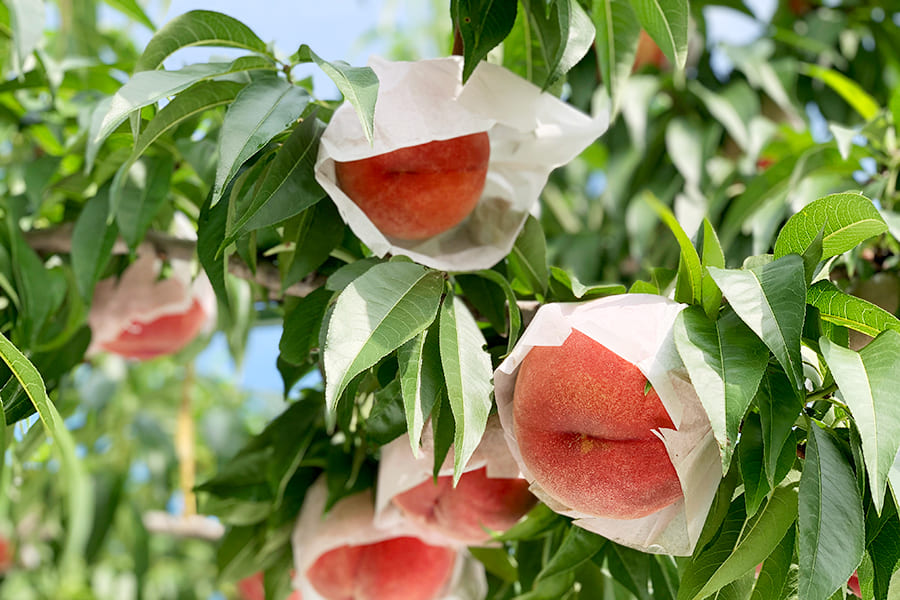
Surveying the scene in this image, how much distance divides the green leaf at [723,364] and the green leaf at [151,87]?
0.29 m

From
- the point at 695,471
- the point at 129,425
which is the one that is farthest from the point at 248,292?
the point at 129,425

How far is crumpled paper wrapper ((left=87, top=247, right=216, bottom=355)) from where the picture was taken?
0.92 m

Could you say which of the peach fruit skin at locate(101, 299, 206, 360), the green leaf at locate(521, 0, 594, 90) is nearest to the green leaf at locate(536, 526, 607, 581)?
the green leaf at locate(521, 0, 594, 90)

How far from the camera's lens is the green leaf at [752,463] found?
47 cm

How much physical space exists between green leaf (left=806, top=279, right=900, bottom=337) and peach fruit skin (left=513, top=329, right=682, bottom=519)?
99 millimetres

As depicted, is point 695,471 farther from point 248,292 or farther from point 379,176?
point 248,292

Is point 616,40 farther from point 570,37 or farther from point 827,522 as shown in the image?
point 827,522

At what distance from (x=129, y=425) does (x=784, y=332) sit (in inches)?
56.8

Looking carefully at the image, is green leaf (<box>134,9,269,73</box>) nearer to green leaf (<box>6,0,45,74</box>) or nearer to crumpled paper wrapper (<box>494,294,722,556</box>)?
green leaf (<box>6,0,45,74</box>)

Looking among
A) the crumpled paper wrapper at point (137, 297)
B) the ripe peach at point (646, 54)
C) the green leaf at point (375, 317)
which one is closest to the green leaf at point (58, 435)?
the green leaf at point (375, 317)

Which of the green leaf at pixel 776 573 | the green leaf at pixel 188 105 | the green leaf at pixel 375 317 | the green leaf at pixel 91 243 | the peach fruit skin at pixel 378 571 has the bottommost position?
the peach fruit skin at pixel 378 571

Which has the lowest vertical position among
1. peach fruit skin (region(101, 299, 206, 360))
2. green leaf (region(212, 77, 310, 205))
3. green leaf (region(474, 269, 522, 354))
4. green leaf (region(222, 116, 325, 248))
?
peach fruit skin (region(101, 299, 206, 360))

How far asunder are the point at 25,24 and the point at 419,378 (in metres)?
0.39

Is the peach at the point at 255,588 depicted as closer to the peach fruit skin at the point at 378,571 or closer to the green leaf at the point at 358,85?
the peach fruit skin at the point at 378,571
